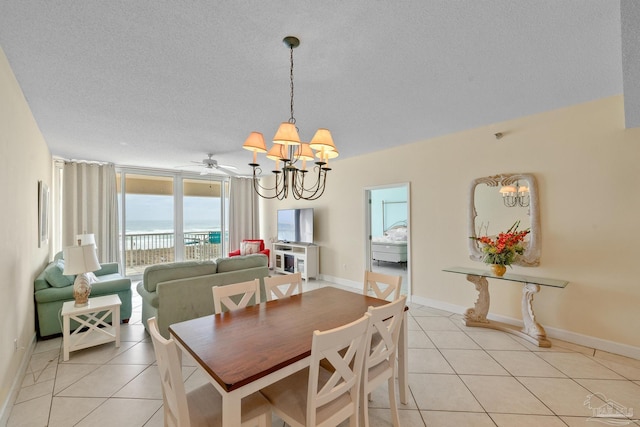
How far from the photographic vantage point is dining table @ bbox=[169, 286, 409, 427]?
1.14m

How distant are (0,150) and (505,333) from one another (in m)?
4.78

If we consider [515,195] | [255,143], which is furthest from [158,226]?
[515,195]

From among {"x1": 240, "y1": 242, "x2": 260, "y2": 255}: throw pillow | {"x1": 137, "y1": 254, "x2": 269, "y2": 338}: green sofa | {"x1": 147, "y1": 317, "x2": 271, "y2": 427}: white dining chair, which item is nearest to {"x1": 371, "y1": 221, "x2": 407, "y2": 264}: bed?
{"x1": 240, "y1": 242, "x2": 260, "y2": 255}: throw pillow

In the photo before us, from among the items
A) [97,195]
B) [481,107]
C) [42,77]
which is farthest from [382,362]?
[97,195]

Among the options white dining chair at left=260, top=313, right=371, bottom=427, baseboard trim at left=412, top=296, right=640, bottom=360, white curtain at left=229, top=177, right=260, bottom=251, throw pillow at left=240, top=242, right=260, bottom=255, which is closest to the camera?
white dining chair at left=260, top=313, right=371, bottom=427

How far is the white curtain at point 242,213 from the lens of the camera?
7.00 meters

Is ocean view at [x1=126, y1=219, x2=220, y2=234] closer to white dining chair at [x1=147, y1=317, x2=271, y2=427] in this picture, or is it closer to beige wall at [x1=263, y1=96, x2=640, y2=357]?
beige wall at [x1=263, y1=96, x2=640, y2=357]

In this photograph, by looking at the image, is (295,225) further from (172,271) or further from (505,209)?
(505,209)

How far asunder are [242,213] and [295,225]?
1857 mm

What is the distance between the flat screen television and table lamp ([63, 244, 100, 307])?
3.67 m

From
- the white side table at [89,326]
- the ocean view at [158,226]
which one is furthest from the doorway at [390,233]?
the ocean view at [158,226]

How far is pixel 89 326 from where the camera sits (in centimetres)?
272

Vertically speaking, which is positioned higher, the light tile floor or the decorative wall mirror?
the decorative wall mirror

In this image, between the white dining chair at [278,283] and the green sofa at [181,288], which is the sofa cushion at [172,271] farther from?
the white dining chair at [278,283]
